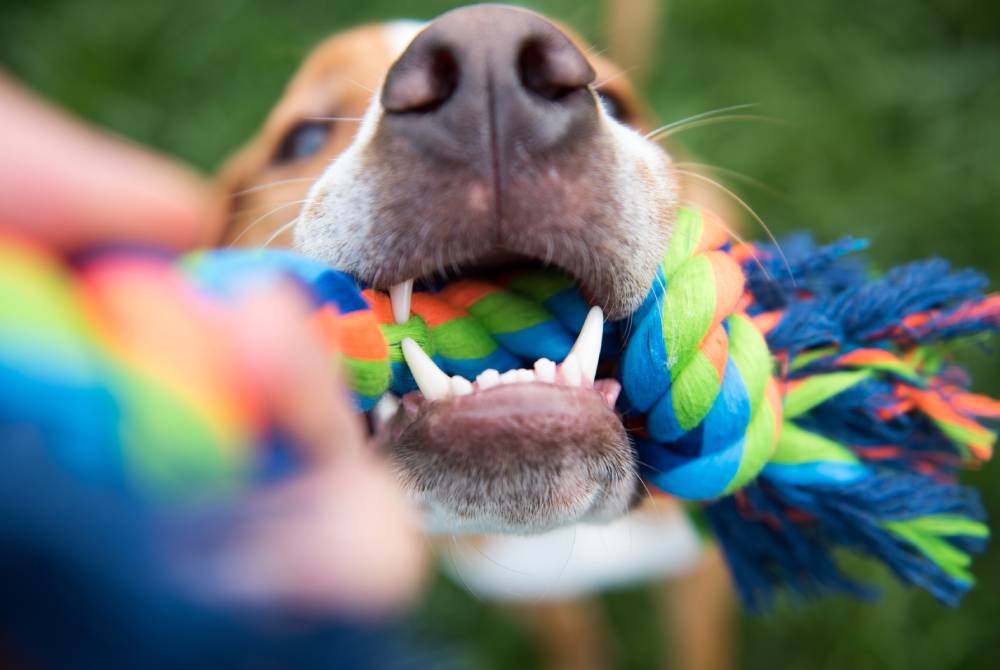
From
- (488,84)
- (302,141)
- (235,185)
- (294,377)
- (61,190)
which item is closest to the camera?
(294,377)

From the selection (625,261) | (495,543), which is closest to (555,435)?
(625,261)

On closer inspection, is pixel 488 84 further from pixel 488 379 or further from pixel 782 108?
pixel 782 108

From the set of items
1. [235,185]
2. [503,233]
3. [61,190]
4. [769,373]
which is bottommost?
[235,185]

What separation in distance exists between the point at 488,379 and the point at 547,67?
384mm

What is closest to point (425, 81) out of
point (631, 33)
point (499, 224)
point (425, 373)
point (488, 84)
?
point (488, 84)

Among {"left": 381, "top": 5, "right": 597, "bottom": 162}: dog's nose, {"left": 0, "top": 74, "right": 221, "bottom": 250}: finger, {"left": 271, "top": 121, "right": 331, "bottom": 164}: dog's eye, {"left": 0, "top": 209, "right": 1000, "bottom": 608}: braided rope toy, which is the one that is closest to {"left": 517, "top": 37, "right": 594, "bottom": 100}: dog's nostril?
{"left": 381, "top": 5, "right": 597, "bottom": 162}: dog's nose

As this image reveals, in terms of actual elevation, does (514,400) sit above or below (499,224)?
below

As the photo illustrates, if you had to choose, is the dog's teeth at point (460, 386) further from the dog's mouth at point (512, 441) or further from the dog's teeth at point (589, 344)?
the dog's teeth at point (589, 344)

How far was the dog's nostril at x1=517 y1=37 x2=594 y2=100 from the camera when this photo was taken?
3.51 ft

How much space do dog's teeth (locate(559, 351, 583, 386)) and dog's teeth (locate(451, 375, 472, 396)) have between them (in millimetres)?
114

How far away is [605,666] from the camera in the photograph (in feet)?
9.48

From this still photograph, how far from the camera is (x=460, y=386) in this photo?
1.11 meters

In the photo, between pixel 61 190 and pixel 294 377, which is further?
pixel 61 190

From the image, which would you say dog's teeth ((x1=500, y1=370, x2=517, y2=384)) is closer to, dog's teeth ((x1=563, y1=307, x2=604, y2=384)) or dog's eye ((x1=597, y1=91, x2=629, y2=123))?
dog's teeth ((x1=563, y1=307, x2=604, y2=384))
